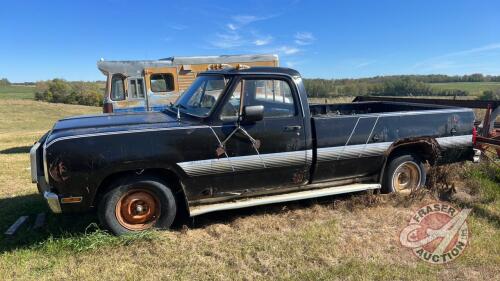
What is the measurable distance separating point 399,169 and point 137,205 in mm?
3626

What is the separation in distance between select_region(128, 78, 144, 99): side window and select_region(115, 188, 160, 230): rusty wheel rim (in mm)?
8086

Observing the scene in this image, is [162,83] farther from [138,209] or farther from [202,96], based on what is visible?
[138,209]

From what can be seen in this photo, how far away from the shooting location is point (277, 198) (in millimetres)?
4961

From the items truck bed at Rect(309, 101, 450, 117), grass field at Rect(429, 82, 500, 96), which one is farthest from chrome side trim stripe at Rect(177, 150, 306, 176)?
grass field at Rect(429, 82, 500, 96)

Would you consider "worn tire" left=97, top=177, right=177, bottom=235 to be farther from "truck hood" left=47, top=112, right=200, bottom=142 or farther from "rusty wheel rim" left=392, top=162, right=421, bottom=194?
"rusty wheel rim" left=392, top=162, right=421, bottom=194

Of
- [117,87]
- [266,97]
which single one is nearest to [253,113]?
[266,97]

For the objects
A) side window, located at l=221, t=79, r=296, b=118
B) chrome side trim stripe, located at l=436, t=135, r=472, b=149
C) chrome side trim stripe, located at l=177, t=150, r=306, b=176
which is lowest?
chrome side trim stripe, located at l=177, t=150, r=306, b=176

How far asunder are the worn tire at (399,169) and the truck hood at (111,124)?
2.83 m

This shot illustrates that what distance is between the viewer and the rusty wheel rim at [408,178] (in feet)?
19.3

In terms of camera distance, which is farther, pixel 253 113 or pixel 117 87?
pixel 117 87

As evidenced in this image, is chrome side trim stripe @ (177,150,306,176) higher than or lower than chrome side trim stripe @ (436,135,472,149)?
lower

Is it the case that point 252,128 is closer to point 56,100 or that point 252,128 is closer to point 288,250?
point 288,250

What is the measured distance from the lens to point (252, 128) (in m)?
4.76

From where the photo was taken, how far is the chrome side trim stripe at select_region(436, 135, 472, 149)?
5.84 m
